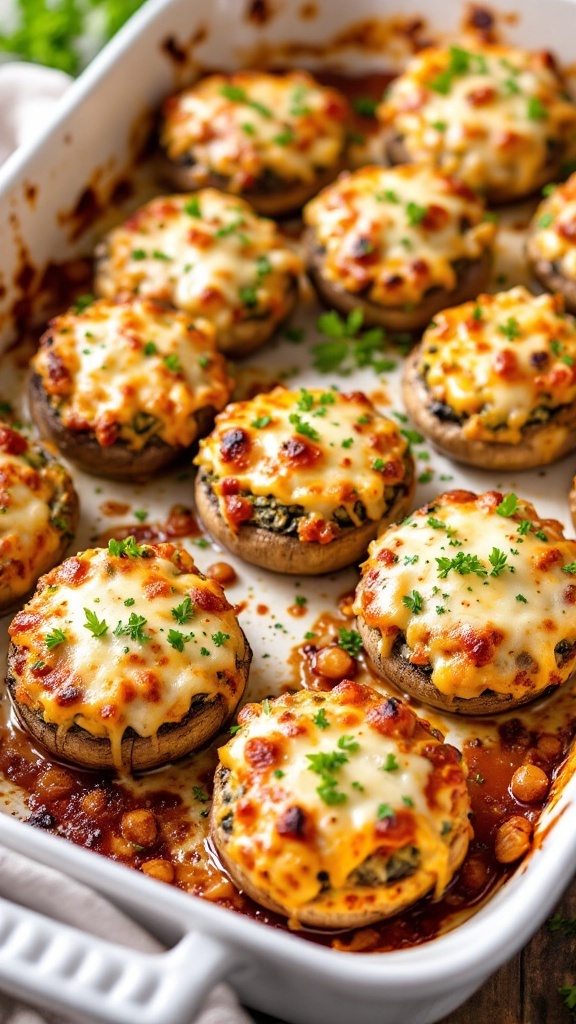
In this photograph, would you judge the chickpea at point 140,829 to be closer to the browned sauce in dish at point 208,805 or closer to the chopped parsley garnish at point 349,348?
the browned sauce in dish at point 208,805

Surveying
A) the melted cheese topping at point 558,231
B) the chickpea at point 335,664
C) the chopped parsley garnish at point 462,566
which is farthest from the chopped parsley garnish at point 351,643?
the melted cheese topping at point 558,231

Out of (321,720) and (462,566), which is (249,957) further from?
(462,566)

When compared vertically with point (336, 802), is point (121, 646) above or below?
above

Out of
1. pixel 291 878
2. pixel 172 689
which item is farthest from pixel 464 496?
pixel 291 878

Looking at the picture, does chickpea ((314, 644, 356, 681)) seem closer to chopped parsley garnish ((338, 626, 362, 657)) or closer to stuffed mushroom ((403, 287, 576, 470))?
chopped parsley garnish ((338, 626, 362, 657))

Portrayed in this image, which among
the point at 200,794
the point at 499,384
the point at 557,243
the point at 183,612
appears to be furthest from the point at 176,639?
the point at 557,243

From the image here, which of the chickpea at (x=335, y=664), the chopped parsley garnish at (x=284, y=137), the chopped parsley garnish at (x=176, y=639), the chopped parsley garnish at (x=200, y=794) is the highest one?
the chopped parsley garnish at (x=284, y=137)

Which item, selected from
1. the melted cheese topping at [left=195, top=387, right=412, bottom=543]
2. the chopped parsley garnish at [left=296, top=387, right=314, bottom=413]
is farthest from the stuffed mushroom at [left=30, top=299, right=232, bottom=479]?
the chopped parsley garnish at [left=296, top=387, right=314, bottom=413]
